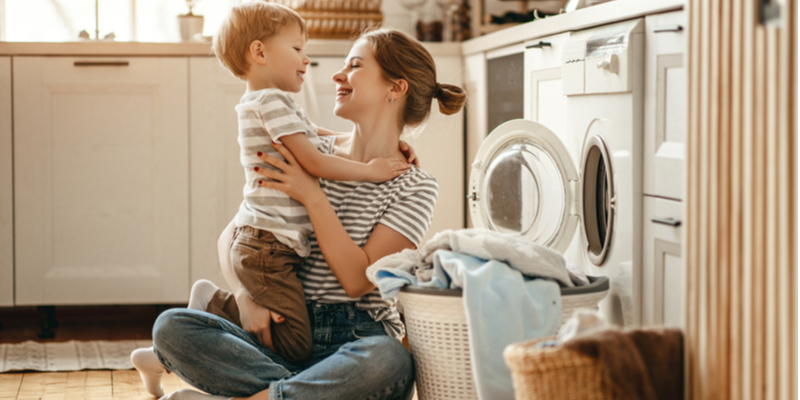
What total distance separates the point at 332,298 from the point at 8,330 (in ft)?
5.22

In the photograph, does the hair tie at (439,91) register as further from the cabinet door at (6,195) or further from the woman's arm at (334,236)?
the cabinet door at (6,195)

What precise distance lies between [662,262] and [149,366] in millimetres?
1157

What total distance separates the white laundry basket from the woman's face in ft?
1.43

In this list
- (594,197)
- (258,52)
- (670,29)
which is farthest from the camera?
(594,197)

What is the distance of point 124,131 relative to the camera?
7.99ft

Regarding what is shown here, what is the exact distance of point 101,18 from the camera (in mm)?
2959

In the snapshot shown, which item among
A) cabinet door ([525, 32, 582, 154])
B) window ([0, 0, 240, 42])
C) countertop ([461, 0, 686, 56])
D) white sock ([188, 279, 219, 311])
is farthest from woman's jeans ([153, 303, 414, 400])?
Result: window ([0, 0, 240, 42])

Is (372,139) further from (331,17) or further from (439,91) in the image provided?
(331,17)

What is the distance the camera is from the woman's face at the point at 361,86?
4.99ft

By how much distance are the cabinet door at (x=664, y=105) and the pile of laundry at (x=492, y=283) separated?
272 mm

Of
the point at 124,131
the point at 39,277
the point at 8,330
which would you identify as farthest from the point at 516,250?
the point at 8,330

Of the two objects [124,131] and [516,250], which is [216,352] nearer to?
[516,250]

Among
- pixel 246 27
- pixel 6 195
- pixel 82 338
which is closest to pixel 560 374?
pixel 246 27

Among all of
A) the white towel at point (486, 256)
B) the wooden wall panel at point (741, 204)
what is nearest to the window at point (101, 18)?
the white towel at point (486, 256)
